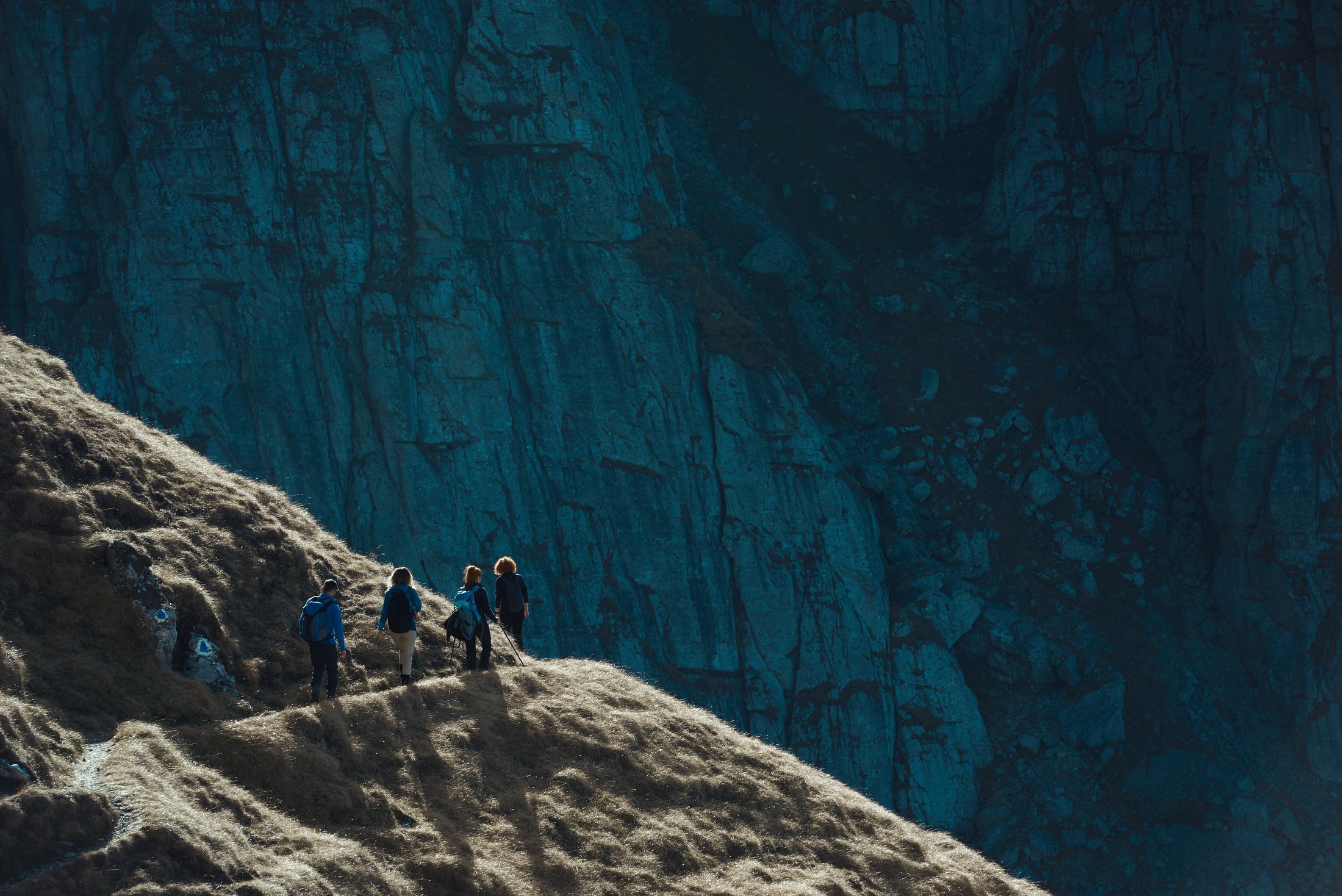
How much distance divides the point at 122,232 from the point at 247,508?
4012 cm

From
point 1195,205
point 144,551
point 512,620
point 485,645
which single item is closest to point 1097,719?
point 1195,205

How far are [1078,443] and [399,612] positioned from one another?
1802 inches

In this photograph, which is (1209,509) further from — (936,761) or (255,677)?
(255,677)

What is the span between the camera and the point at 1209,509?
194ft

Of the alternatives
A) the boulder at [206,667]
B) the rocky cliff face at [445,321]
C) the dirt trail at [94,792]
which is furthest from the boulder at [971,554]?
the dirt trail at [94,792]

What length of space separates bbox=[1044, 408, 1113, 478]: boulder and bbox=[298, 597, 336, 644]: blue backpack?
46.8 m

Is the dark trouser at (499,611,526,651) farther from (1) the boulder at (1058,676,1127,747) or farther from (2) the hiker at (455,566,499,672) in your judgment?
(1) the boulder at (1058,676,1127,747)

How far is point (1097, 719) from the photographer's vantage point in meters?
51.9

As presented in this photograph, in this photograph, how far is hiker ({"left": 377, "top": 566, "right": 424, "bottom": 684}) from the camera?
19328 mm

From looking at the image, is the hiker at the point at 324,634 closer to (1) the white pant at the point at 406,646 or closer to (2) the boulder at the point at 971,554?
(1) the white pant at the point at 406,646

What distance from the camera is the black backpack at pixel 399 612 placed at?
19.3 meters

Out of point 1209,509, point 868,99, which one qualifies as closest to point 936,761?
point 1209,509

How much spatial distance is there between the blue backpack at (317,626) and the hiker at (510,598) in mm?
5190

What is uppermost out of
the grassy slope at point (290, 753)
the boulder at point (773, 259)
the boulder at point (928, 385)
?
the boulder at point (773, 259)
